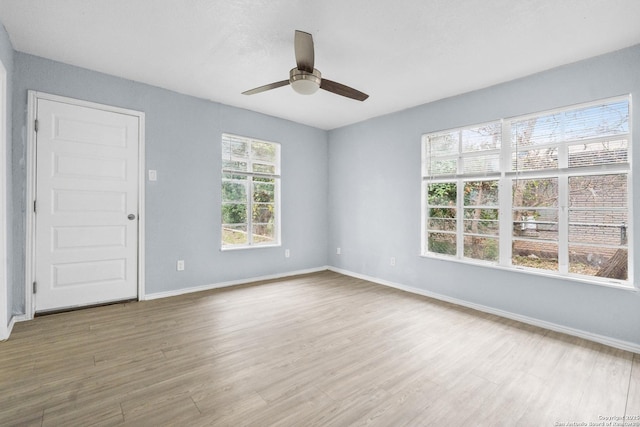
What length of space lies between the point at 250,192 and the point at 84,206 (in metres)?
2.06

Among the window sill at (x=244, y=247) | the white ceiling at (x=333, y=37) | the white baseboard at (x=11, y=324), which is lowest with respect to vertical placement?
the white baseboard at (x=11, y=324)

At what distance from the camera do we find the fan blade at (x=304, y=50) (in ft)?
7.43

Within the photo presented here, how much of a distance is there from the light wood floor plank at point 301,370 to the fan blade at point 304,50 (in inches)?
92.5

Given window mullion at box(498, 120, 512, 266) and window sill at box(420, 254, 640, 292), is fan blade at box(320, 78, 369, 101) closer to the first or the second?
window mullion at box(498, 120, 512, 266)

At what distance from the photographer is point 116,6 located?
7.21 feet

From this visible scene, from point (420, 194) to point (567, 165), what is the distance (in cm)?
161

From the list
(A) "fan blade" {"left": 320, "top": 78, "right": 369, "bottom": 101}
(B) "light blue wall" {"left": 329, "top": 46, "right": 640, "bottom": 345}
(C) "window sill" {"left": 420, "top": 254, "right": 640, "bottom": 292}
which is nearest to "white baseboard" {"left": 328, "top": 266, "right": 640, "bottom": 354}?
(B) "light blue wall" {"left": 329, "top": 46, "right": 640, "bottom": 345}

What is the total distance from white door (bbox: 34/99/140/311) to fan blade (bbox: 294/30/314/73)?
94.1 inches

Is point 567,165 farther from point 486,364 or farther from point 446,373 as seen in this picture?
point 446,373

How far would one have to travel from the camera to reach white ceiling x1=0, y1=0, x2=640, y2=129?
217 cm

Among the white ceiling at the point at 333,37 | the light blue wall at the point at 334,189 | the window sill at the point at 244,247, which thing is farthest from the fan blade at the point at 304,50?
the window sill at the point at 244,247

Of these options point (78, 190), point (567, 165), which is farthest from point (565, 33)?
point (78, 190)

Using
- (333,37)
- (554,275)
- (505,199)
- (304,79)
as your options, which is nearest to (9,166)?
(304,79)

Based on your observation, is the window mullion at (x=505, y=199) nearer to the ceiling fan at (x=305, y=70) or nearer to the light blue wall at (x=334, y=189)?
the light blue wall at (x=334, y=189)
